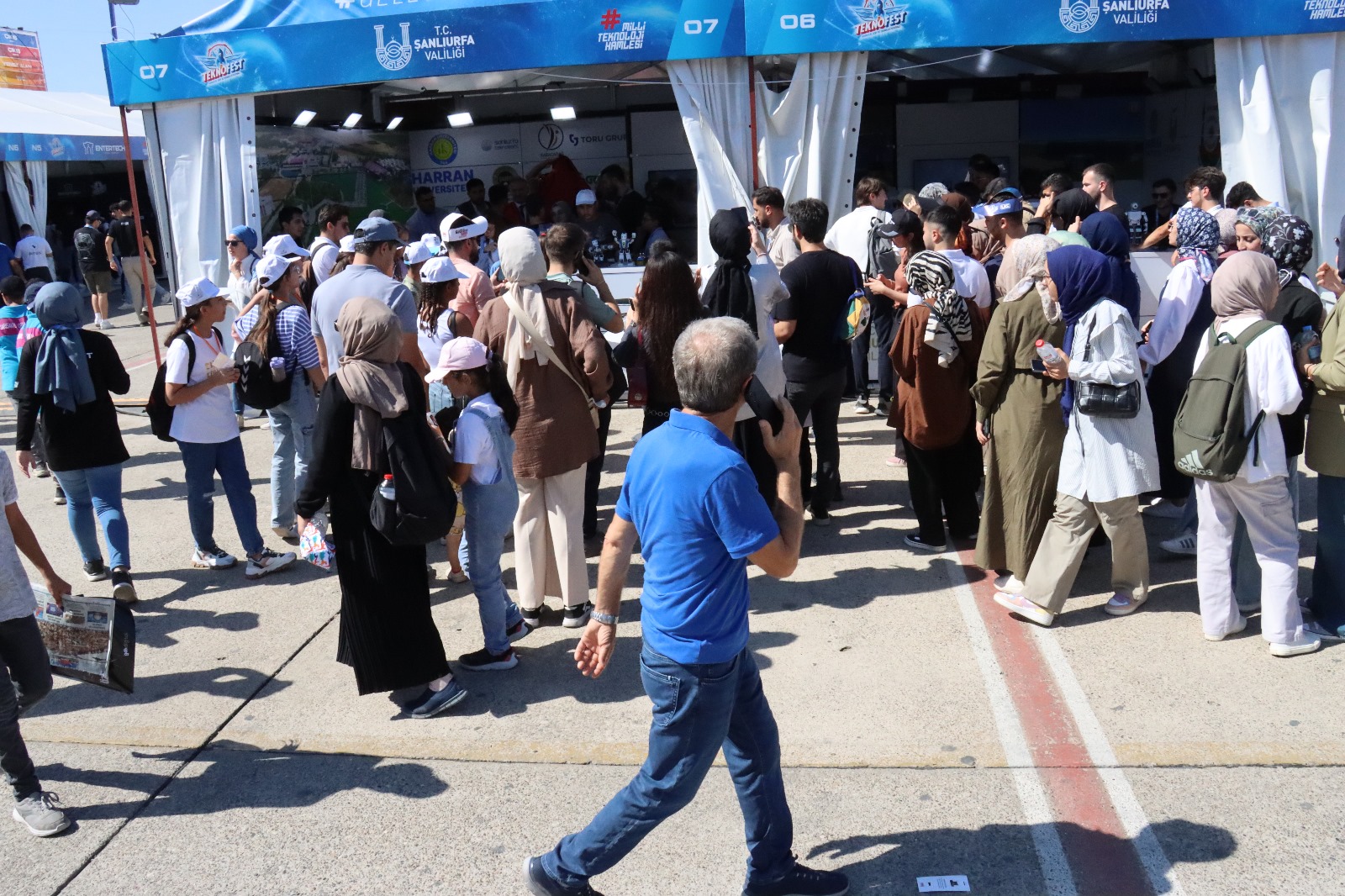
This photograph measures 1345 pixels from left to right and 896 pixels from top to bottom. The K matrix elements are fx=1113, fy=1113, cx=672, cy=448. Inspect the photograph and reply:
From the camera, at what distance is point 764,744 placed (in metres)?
2.97

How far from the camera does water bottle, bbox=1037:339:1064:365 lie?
4.55m

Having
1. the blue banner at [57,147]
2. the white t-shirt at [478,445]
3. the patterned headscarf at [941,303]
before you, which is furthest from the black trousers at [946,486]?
the blue banner at [57,147]

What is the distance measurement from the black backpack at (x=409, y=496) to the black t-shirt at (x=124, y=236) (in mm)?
15382

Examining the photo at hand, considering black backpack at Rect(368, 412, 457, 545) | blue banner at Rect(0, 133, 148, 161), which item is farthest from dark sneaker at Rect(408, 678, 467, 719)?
blue banner at Rect(0, 133, 148, 161)

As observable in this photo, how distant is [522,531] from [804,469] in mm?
1932

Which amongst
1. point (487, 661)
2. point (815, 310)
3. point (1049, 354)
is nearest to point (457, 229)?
point (815, 310)

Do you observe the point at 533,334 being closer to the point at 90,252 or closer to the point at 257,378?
the point at 257,378

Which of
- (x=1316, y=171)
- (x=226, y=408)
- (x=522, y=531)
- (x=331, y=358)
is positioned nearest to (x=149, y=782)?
(x=522, y=531)

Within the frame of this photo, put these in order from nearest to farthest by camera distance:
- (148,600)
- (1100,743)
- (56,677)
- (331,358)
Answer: (1100,743), (56,677), (148,600), (331,358)

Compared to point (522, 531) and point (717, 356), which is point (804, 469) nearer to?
point (522, 531)

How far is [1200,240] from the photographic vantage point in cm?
546

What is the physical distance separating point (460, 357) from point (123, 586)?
254cm

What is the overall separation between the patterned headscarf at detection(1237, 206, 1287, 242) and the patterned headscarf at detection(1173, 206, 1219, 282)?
0.21 metres

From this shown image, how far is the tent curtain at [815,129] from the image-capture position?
853 cm
